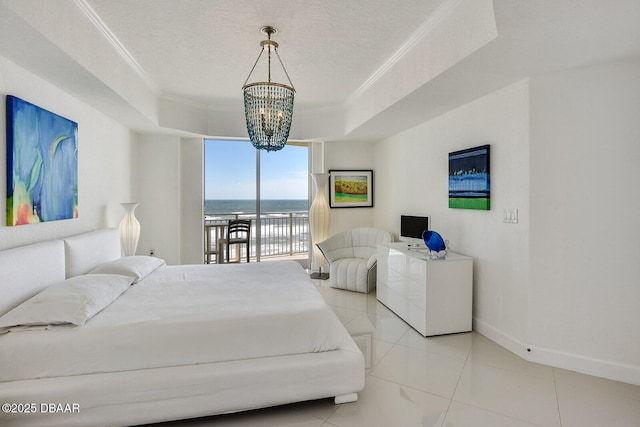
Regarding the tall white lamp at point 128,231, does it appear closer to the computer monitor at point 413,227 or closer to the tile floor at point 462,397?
the tile floor at point 462,397

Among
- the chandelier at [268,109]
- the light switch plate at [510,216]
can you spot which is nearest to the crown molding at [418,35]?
the chandelier at [268,109]

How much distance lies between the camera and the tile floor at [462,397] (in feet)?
6.35

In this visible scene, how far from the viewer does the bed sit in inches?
69.1

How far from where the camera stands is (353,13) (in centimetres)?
241

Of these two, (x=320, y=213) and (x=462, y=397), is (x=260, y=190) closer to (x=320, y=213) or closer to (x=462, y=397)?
(x=320, y=213)

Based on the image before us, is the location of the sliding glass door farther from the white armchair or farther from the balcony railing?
the white armchair

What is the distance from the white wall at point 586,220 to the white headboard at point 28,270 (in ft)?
12.1

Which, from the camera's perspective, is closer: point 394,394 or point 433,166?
point 394,394

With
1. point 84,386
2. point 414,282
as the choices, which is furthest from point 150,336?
point 414,282

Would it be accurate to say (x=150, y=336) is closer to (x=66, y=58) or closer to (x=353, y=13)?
(x=66, y=58)

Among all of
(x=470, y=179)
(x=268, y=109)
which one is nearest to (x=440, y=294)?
(x=470, y=179)

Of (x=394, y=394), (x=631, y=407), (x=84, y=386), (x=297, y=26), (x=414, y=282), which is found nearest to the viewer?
(x=84, y=386)

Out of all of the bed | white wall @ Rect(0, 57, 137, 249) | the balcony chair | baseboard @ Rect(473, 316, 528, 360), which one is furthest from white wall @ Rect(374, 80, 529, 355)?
white wall @ Rect(0, 57, 137, 249)

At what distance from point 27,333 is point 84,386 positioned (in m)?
0.46
